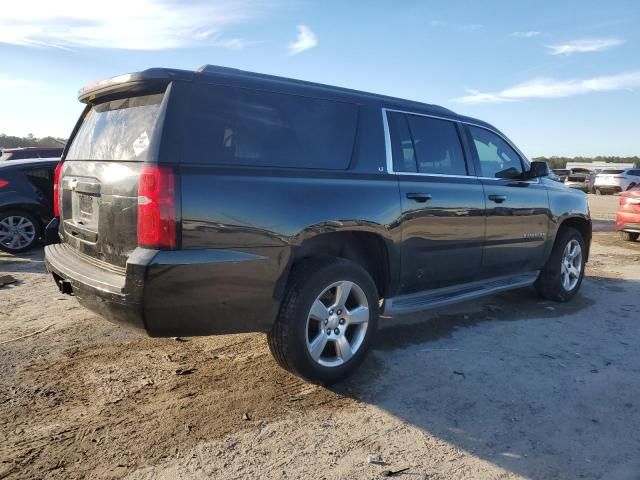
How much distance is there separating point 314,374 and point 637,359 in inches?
106

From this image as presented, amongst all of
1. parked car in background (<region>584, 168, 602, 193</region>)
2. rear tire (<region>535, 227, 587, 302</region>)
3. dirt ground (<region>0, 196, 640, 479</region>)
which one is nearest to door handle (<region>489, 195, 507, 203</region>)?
dirt ground (<region>0, 196, 640, 479</region>)

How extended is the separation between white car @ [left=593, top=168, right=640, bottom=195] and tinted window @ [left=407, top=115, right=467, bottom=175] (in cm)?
2691

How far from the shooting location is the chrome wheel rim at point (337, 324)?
133 inches

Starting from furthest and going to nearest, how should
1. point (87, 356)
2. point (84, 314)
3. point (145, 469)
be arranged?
point (84, 314), point (87, 356), point (145, 469)

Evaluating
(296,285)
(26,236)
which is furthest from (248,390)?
(26,236)

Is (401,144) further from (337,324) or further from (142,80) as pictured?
(142,80)

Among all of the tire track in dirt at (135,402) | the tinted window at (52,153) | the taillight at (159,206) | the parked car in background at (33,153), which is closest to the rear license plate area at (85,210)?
the taillight at (159,206)

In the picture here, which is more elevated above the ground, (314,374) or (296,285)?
(296,285)

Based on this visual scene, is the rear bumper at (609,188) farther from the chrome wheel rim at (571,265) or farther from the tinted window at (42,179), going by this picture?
the tinted window at (42,179)

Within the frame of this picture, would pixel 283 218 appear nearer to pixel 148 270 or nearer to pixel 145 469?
pixel 148 270

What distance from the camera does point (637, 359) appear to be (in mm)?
4070

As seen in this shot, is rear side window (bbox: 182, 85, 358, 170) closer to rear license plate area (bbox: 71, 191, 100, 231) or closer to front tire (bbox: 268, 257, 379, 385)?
front tire (bbox: 268, 257, 379, 385)

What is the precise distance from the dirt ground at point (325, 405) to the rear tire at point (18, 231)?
3337 mm

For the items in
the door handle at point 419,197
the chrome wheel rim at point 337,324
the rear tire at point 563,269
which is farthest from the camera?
the rear tire at point 563,269
